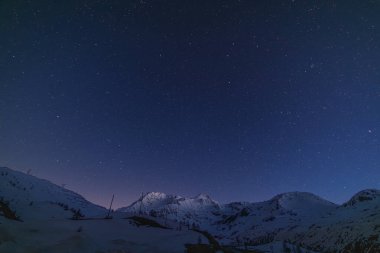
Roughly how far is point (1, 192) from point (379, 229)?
380 feet

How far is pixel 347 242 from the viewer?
357 feet

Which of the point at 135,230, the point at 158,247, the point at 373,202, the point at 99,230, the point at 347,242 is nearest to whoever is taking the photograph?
the point at 158,247

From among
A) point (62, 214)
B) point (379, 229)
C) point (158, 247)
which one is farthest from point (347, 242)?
point (158, 247)

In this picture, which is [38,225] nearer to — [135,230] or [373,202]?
[135,230]

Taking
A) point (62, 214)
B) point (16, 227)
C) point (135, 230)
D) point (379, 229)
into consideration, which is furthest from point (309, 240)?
point (16, 227)

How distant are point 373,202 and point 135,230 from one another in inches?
8936

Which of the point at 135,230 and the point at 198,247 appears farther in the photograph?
Result: the point at 135,230

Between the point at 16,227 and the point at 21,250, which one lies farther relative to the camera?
the point at 16,227

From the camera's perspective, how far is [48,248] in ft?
53.4

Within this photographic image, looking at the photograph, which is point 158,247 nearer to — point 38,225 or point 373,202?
point 38,225

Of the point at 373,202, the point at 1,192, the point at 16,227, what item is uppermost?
the point at 373,202

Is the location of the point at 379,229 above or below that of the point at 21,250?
above

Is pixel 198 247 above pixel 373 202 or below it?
below

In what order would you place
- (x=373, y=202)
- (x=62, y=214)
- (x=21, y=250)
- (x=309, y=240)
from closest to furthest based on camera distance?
(x=21, y=250) → (x=62, y=214) → (x=309, y=240) → (x=373, y=202)
